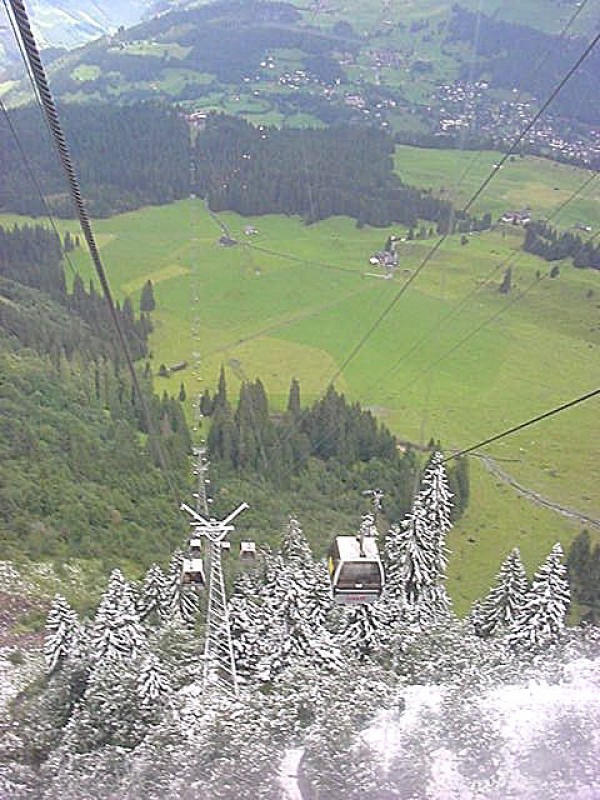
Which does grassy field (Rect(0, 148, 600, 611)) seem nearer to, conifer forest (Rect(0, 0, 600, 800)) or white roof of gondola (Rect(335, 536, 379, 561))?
conifer forest (Rect(0, 0, 600, 800))

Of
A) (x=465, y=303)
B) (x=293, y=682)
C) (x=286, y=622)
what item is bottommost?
(x=293, y=682)

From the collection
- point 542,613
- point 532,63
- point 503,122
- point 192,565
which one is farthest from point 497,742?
point 532,63

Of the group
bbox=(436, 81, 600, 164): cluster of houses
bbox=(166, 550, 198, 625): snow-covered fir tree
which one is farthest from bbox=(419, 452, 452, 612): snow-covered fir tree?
bbox=(436, 81, 600, 164): cluster of houses

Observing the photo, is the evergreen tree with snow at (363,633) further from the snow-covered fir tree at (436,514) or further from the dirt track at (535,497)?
the dirt track at (535,497)

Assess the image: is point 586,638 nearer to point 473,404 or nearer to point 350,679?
point 350,679

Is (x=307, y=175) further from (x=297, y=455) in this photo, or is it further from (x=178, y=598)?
(x=178, y=598)

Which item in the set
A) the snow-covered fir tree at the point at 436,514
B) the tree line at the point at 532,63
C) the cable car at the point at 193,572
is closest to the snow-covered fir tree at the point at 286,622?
the cable car at the point at 193,572
